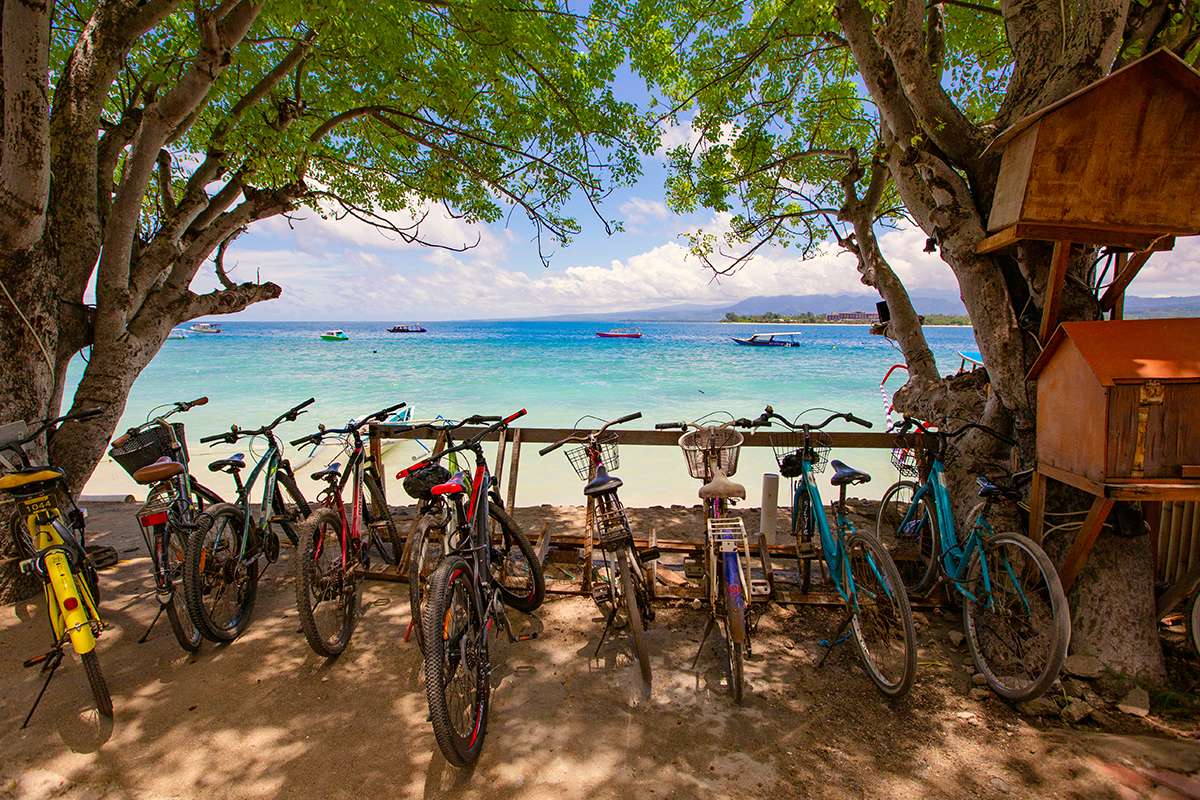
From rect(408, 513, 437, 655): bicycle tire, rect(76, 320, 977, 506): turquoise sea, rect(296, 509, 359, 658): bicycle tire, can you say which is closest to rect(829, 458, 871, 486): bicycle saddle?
rect(408, 513, 437, 655): bicycle tire

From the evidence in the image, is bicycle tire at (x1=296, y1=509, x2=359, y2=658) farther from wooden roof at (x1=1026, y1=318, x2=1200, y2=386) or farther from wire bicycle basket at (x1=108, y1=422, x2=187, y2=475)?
wooden roof at (x1=1026, y1=318, x2=1200, y2=386)

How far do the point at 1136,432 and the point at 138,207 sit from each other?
285 inches

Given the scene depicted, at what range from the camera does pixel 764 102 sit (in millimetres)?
7410

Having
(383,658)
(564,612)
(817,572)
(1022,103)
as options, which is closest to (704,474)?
(564,612)

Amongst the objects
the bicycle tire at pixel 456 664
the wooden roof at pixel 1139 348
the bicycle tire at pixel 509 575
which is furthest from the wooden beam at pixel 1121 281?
the bicycle tire at pixel 456 664

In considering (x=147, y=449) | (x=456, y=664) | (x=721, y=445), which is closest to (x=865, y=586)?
(x=721, y=445)

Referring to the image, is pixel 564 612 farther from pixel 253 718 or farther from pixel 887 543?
pixel 887 543

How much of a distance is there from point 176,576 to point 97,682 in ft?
2.33

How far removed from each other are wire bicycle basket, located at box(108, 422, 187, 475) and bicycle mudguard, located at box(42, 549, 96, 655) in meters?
1.01

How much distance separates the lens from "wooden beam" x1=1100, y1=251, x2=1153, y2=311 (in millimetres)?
3188

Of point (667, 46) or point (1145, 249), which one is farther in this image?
point (667, 46)

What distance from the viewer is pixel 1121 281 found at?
337cm

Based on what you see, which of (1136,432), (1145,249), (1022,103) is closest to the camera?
(1136,432)

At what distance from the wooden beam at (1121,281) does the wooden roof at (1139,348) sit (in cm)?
73
